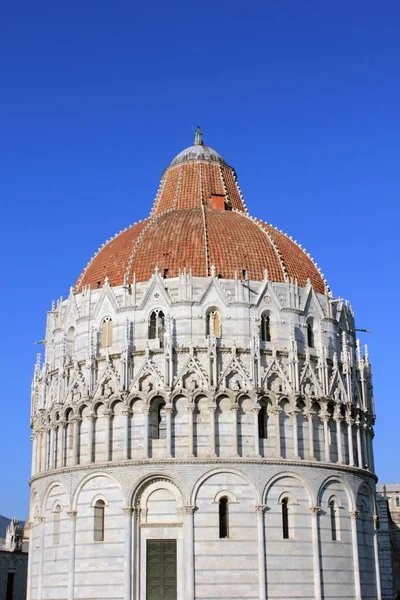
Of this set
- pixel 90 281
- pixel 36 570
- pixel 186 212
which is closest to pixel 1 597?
pixel 36 570

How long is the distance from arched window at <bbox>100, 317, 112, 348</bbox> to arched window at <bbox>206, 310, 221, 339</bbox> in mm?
5846

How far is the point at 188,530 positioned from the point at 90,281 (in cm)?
1732

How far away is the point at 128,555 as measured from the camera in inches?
1714

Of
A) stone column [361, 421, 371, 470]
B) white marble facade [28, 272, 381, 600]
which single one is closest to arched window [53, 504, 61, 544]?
white marble facade [28, 272, 381, 600]

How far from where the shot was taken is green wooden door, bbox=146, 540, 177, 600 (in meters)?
43.2

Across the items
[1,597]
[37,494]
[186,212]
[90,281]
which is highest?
[186,212]

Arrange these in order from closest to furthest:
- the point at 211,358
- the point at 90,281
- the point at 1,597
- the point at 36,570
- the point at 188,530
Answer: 1. the point at 188,530
2. the point at 211,358
3. the point at 36,570
4. the point at 90,281
5. the point at 1,597

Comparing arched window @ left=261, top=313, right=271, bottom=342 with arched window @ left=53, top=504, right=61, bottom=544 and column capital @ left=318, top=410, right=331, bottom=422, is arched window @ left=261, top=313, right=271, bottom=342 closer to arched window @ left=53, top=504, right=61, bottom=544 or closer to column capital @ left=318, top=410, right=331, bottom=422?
column capital @ left=318, top=410, right=331, bottom=422

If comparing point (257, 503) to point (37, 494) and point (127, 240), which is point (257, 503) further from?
point (127, 240)

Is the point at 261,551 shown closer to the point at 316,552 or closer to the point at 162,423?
the point at 316,552

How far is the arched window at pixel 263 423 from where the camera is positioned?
46.0 metres

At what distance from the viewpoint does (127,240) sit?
53469 mm

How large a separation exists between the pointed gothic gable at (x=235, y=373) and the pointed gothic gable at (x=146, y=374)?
11.3 ft

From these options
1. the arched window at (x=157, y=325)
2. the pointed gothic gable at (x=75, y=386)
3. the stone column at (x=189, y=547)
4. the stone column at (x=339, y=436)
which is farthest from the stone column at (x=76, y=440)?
the stone column at (x=339, y=436)
